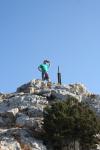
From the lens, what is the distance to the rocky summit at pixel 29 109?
36225 mm

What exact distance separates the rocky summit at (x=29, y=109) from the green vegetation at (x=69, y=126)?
4.04 feet

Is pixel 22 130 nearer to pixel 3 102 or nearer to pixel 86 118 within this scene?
pixel 86 118

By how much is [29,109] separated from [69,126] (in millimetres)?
7289

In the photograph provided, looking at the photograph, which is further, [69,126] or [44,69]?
[44,69]

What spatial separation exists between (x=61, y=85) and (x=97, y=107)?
25.9 feet

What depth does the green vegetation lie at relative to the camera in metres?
36.5

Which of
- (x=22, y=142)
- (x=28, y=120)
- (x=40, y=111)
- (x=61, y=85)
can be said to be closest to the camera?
(x=22, y=142)

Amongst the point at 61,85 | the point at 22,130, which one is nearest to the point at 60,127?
the point at 22,130

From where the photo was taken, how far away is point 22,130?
37594 mm

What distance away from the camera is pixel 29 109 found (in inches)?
1697

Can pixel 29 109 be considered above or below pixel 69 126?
above

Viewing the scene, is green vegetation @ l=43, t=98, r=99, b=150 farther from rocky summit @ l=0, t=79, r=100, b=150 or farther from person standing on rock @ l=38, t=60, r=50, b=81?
person standing on rock @ l=38, t=60, r=50, b=81

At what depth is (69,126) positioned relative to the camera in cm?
3672

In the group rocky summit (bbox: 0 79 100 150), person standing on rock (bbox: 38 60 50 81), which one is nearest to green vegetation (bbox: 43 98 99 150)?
rocky summit (bbox: 0 79 100 150)
